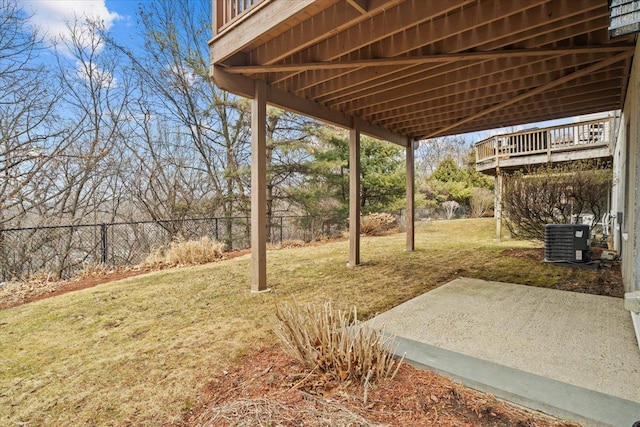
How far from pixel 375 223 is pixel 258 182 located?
24.6 ft

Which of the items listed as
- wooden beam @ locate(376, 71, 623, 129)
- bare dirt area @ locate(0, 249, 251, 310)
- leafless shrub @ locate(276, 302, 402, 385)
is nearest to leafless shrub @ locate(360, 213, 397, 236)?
wooden beam @ locate(376, 71, 623, 129)

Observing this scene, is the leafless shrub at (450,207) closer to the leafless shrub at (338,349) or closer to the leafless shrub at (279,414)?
the leafless shrub at (338,349)

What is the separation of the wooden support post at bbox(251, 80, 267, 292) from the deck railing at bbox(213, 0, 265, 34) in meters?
0.72

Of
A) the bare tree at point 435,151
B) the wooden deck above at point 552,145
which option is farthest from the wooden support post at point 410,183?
the bare tree at point 435,151

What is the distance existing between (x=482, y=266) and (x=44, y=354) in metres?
5.78

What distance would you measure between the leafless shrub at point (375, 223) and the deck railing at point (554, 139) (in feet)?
12.6

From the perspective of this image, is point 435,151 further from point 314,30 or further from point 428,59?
point 314,30

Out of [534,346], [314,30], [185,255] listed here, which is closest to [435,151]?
[185,255]

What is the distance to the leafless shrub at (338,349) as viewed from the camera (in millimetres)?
1858

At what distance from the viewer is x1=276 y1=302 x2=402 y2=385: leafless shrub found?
6.10 ft

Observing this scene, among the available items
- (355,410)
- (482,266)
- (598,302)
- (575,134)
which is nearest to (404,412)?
(355,410)

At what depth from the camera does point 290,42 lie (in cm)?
325

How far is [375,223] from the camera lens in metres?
10.9

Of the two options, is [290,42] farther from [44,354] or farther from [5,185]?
[5,185]
